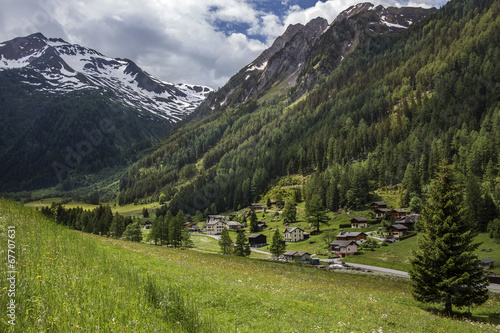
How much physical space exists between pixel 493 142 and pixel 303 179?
9407 cm

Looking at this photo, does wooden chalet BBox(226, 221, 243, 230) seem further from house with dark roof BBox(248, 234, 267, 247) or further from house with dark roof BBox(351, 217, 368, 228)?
house with dark roof BBox(351, 217, 368, 228)

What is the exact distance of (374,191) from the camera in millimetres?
136875

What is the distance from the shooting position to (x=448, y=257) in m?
23.4

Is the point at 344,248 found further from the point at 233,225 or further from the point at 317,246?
the point at 233,225

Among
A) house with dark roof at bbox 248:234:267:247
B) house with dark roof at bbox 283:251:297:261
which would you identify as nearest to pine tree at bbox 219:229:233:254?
house with dark roof at bbox 283:251:297:261

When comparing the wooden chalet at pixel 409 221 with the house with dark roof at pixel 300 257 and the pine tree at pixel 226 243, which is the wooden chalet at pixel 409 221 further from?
the pine tree at pixel 226 243

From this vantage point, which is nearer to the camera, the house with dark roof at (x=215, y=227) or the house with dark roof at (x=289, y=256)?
the house with dark roof at (x=289, y=256)

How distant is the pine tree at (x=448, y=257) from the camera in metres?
22.7

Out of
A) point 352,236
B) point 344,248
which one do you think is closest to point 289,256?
point 344,248

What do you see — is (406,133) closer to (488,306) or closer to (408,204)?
(408,204)

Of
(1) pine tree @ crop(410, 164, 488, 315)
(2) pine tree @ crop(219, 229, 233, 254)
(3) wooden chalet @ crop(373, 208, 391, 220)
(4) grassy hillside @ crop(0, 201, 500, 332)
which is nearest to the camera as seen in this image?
(4) grassy hillside @ crop(0, 201, 500, 332)

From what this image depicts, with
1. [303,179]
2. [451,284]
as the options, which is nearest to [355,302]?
[451,284]

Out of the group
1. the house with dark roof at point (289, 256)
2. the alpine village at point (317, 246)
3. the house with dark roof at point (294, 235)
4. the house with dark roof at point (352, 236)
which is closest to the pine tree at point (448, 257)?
the alpine village at point (317, 246)

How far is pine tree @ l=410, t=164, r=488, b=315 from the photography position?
22.7 m
